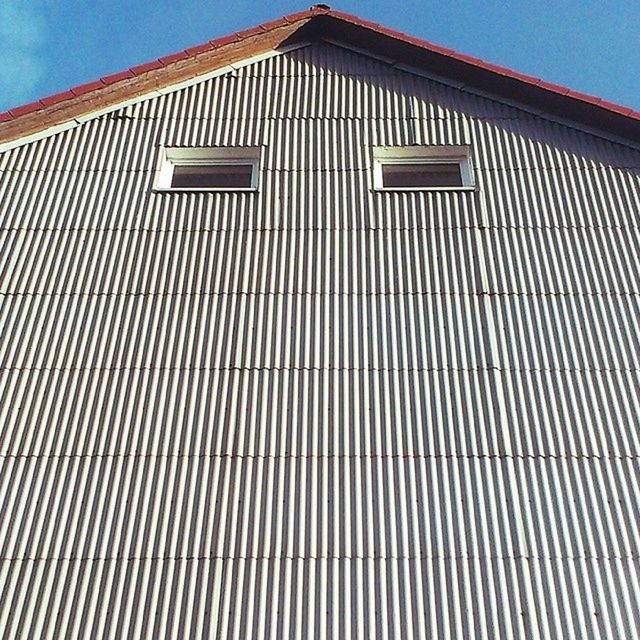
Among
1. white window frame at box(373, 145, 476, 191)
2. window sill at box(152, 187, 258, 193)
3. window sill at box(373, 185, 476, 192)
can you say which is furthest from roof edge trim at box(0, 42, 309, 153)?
window sill at box(373, 185, 476, 192)

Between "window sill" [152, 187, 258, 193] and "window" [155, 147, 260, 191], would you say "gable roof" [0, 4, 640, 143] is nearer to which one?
"window" [155, 147, 260, 191]

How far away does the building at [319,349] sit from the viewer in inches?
167

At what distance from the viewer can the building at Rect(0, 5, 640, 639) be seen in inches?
167

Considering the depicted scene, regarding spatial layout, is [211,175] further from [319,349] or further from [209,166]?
[319,349]

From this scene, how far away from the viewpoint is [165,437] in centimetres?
491

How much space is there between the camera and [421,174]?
6.98 meters

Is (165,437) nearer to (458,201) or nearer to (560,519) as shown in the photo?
(560,519)

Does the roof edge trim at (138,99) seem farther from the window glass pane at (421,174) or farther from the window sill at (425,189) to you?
the window sill at (425,189)

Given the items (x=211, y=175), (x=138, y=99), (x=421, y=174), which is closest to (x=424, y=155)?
(x=421, y=174)

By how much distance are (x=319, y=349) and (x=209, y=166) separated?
2.63 m

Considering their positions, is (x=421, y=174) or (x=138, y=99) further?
(x=138, y=99)

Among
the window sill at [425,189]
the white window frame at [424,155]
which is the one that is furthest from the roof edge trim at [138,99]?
the window sill at [425,189]

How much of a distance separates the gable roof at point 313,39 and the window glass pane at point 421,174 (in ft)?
3.83

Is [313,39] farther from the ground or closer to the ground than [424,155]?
farther from the ground
